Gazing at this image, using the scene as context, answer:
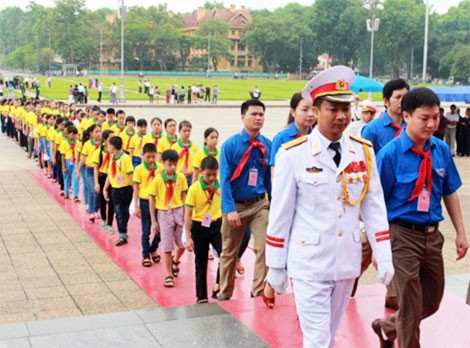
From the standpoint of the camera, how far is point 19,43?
7470 inches

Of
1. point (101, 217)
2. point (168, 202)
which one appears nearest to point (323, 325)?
point (168, 202)

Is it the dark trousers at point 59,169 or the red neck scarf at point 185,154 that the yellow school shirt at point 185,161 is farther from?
the dark trousers at point 59,169

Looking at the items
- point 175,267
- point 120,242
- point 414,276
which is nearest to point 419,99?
point 414,276

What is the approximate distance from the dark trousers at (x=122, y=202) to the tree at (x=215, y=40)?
10494cm

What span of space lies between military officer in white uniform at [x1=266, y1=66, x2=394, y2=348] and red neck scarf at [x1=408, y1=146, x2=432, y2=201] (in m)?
0.77

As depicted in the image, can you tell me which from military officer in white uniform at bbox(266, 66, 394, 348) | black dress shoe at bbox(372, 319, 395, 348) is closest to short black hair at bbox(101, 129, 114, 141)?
black dress shoe at bbox(372, 319, 395, 348)

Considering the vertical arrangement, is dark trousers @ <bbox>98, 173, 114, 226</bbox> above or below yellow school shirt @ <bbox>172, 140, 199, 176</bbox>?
below

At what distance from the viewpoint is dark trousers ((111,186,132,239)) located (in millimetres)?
9586

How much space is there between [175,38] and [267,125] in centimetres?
8509

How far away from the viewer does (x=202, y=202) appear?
6793mm

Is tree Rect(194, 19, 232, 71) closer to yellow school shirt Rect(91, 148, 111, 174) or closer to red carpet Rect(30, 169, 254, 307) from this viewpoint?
yellow school shirt Rect(91, 148, 111, 174)

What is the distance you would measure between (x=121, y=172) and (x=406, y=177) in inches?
224

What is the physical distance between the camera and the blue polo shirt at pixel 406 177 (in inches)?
174

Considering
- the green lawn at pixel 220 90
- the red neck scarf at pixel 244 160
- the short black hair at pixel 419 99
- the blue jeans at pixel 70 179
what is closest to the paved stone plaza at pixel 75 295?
the blue jeans at pixel 70 179
